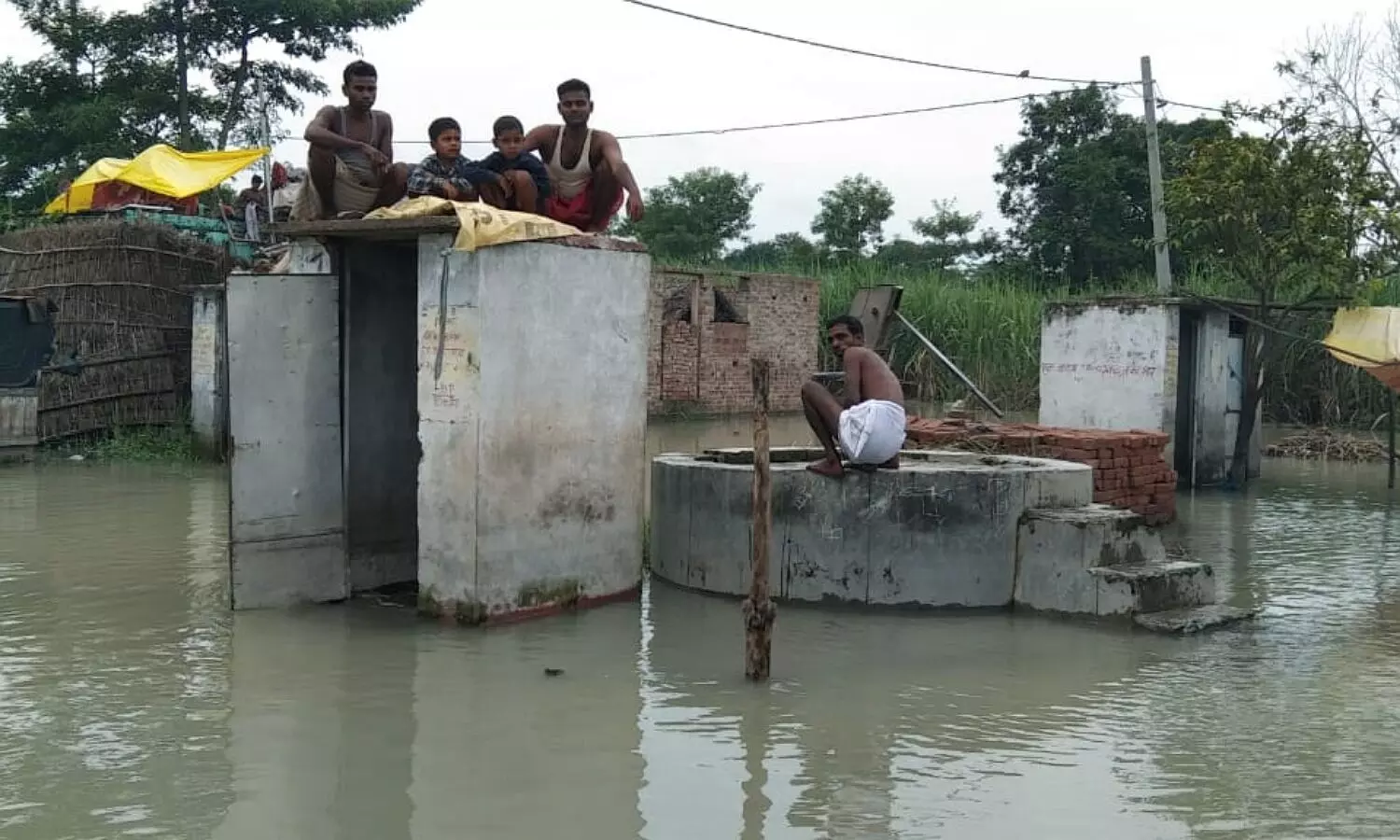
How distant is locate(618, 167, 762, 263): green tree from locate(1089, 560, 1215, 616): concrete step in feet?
107

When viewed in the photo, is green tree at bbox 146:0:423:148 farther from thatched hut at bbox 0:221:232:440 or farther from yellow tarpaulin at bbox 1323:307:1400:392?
yellow tarpaulin at bbox 1323:307:1400:392

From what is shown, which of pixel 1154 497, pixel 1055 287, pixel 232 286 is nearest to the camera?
pixel 232 286

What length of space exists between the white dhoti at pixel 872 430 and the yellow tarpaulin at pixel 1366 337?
28.8 feet

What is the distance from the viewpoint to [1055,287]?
103ft

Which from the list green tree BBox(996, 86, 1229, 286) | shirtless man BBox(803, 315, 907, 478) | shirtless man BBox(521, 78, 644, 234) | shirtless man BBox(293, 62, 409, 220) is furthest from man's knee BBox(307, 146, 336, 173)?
green tree BBox(996, 86, 1229, 286)

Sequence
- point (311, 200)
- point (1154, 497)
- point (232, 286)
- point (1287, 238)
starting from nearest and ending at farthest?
point (232, 286) < point (311, 200) < point (1154, 497) < point (1287, 238)

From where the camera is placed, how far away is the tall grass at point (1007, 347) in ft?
66.4

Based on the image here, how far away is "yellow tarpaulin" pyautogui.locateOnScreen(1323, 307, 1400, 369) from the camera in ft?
46.6

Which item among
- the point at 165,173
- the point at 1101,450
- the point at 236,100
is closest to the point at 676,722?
the point at 1101,450

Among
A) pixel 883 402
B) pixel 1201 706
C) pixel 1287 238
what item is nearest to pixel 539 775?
pixel 1201 706

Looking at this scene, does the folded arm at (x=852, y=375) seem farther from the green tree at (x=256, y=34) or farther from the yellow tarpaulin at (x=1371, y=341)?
the green tree at (x=256, y=34)

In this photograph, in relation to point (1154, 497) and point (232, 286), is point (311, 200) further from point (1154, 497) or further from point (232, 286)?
point (1154, 497)

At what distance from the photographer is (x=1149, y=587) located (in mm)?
7520

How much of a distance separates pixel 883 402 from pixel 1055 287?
2488cm
